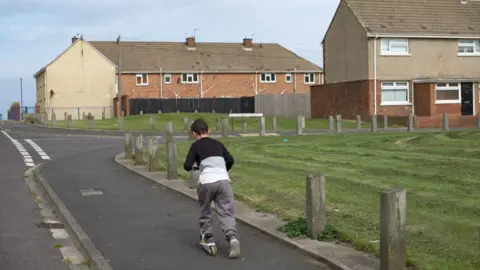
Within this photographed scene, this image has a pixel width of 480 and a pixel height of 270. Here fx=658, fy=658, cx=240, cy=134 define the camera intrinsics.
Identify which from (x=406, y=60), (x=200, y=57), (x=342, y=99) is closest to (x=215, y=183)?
(x=406, y=60)

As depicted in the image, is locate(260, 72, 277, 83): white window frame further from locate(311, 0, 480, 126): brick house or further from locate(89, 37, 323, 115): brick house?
locate(311, 0, 480, 126): brick house

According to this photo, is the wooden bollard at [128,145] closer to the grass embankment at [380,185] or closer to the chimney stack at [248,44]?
the grass embankment at [380,185]

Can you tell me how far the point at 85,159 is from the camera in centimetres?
2100

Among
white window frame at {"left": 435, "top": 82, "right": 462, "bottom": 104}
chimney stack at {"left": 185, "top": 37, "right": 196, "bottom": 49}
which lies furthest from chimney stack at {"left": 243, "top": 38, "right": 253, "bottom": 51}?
white window frame at {"left": 435, "top": 82, "right": 462, "bottom": 104}

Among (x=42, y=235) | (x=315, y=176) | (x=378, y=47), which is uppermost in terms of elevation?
(x=378, y=47)

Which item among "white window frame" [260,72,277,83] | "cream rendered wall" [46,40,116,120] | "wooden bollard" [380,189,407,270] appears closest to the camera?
"wooden bollard" [380,189,407,270]

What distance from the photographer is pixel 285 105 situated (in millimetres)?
53844

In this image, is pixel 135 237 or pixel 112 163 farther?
pixel 112 163

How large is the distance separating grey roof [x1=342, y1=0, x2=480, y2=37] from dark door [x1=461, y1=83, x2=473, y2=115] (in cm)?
353

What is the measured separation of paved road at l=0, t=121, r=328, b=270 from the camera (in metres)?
7.18

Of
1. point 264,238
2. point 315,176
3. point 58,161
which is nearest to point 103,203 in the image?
point 264,238

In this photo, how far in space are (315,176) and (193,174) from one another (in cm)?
553

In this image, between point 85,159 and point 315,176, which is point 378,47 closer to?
point 85,159

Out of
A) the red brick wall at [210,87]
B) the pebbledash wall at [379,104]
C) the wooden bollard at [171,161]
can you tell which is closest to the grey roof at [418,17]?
the pebbledash wall at [379,104]
